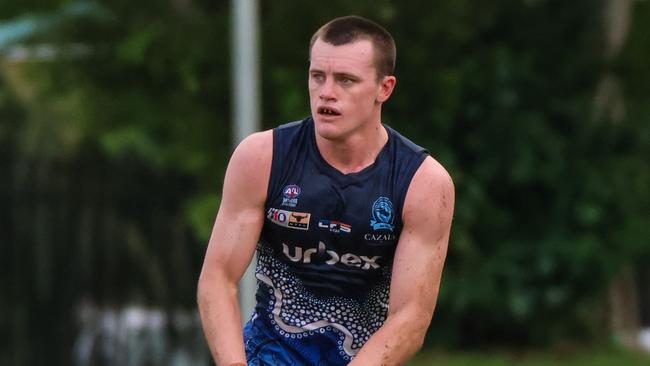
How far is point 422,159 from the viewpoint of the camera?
19.5 ft

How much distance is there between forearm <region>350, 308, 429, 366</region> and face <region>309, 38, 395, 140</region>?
723 mm

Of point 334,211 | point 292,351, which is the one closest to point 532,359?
point 292,351

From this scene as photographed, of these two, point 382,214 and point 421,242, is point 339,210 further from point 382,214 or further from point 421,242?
point 421,242

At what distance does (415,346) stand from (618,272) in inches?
355

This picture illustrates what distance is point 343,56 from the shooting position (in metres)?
5.68

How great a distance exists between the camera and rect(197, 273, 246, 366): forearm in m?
5.70

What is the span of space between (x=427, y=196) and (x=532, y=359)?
9.14 metres

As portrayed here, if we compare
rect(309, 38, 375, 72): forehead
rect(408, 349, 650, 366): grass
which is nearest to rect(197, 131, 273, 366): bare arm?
rect(309, 38, 375, 72): forehead

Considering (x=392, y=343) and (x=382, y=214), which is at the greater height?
(x=382, y=214)

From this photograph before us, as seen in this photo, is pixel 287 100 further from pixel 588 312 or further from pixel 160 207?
pixel 588 312

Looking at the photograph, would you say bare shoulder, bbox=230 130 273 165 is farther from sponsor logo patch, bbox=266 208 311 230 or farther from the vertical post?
the vertical post

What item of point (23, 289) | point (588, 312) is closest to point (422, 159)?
point (23, 289)

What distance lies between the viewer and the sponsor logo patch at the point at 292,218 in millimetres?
5871

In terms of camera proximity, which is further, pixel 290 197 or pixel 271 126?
pixel 271 126
